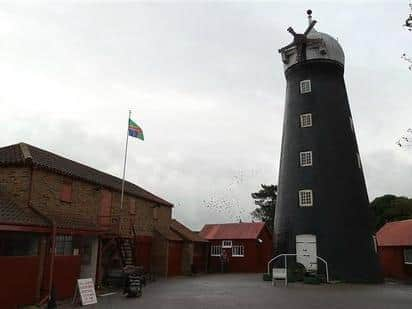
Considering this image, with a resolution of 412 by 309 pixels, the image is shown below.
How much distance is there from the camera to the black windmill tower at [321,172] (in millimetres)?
26547

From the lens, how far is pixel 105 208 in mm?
24812

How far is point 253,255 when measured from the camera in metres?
41.7

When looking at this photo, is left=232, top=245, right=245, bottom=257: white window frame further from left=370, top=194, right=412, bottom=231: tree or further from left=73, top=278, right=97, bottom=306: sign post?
left=73, top=278, right=97, bottom=306: sign post

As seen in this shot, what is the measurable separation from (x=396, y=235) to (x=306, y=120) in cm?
1330

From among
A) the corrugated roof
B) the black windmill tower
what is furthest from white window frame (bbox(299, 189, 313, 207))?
the corrugated roof

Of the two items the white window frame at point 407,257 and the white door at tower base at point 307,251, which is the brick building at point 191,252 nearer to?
the white door at tower base at point 307,251

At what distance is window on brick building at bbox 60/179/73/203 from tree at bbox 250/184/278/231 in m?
41.1

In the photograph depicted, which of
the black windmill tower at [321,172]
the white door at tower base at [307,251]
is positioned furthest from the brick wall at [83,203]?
the white door at tower base at [307,251]

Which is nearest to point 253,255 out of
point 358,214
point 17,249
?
point 358,214

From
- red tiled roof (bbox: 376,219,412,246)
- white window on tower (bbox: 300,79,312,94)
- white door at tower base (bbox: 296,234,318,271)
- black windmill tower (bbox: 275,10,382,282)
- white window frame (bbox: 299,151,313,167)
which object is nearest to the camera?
black windmill tower (bbox: 275,10,382,282)

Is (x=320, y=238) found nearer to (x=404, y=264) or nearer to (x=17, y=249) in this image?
(x=404, y=264)

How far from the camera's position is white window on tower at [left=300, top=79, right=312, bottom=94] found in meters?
30.1

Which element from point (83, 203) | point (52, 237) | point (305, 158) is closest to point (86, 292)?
point (52, 237)

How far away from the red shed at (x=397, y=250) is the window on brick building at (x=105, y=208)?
22.1m
